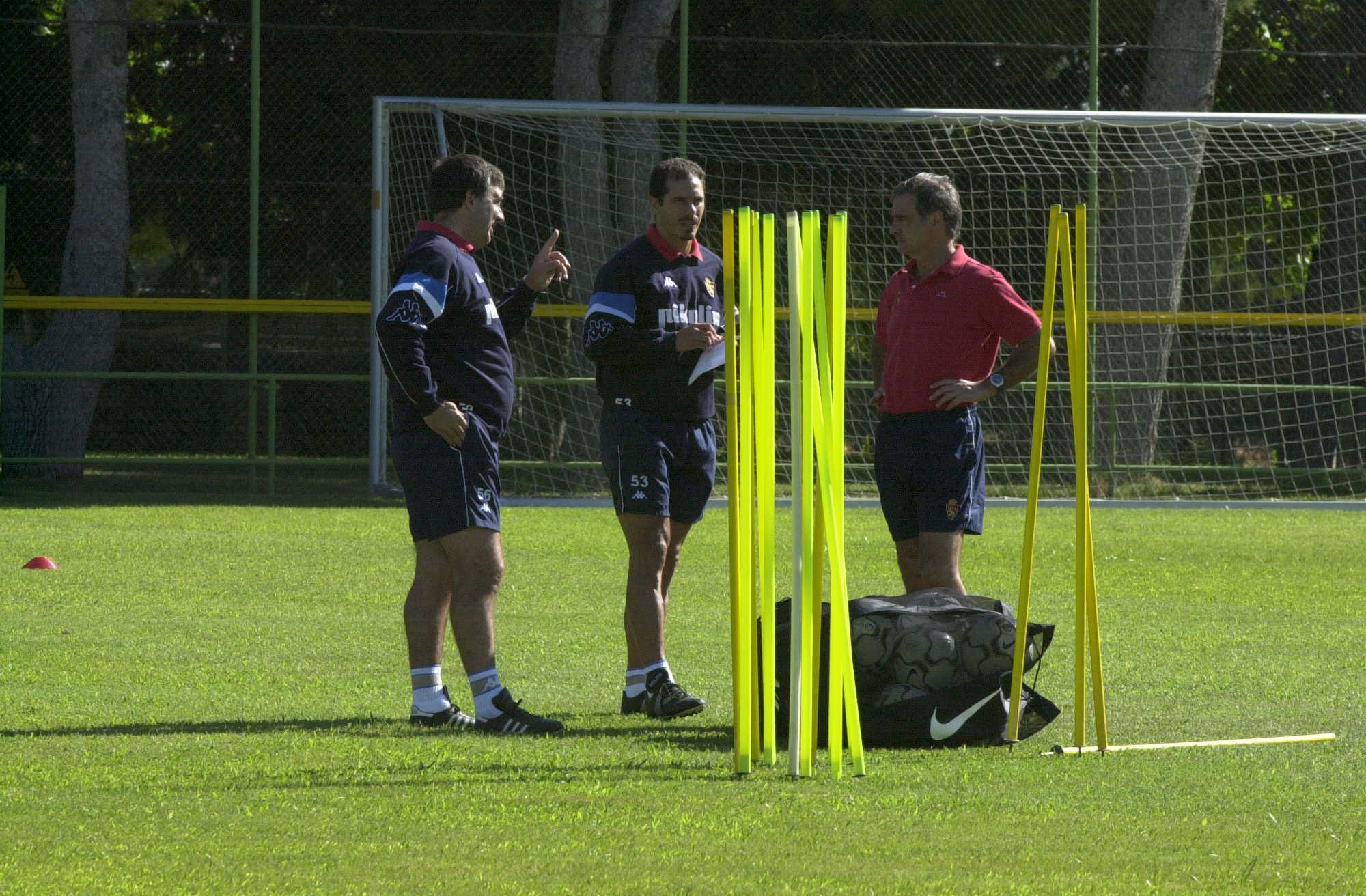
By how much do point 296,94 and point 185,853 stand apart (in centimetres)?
1449

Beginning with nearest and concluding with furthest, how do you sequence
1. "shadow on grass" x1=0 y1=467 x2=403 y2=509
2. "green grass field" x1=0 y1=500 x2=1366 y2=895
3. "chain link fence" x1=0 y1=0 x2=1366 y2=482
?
"green grass field" x1=0 y1=500 x2=1366 y2=895 → "shadow on grass" x1=0 y1=467 x2=403 y2=509 → "chain link fence" x1=0 y1=0 x2=1366 y2=482

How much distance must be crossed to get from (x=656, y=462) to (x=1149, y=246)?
12.0m

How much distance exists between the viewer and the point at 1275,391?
18.1 metres

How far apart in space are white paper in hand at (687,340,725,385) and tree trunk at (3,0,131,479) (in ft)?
38.8

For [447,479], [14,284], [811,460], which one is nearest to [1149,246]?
[14,284]

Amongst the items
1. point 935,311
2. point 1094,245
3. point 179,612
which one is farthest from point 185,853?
point 1094,245

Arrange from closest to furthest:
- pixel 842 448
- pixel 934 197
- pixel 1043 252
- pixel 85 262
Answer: pixel 842 448 < pixel 934 197 < pixel 85 262 < pixel 1043 252

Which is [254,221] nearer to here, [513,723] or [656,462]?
[656,462]

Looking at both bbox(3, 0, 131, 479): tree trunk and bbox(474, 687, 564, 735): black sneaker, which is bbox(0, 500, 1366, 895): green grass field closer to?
bbox(474, 687, 564, 735): black sneaker

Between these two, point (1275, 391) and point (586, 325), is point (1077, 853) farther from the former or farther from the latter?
point (1275, 391)

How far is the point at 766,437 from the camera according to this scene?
16.2ft

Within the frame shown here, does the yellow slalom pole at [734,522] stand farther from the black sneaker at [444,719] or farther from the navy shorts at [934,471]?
the navy shorts at [934,471]

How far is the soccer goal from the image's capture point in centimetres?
1667

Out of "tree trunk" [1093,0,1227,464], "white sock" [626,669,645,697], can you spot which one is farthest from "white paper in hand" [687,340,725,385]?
"tree trunk" [1093,0,1227,464]
